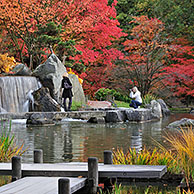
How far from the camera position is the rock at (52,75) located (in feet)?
71.3

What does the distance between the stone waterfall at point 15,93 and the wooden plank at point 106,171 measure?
14.9 metres

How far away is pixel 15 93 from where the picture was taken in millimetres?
21328

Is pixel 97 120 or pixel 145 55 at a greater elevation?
pixel 145 55

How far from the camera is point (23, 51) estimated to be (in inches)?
1085

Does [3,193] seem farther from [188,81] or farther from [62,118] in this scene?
[188,81]

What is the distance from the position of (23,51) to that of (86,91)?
A: 5.26 m

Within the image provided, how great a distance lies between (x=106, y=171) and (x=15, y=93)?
16.0 metres

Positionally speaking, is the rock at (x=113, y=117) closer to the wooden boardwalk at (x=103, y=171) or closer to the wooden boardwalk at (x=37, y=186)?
the wooden boardwalk at (x=103, y=171)

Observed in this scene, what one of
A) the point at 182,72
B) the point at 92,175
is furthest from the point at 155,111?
the point at 92,175

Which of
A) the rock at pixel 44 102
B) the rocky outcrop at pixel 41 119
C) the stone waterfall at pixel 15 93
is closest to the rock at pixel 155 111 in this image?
the rock at pixel 44 102

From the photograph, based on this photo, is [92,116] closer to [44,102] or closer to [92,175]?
[44,102]

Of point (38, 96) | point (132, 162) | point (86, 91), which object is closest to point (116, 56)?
point (86, 91)

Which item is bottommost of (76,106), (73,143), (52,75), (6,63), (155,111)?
(155,111)

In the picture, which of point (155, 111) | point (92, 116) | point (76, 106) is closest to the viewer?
point (92, 116)
